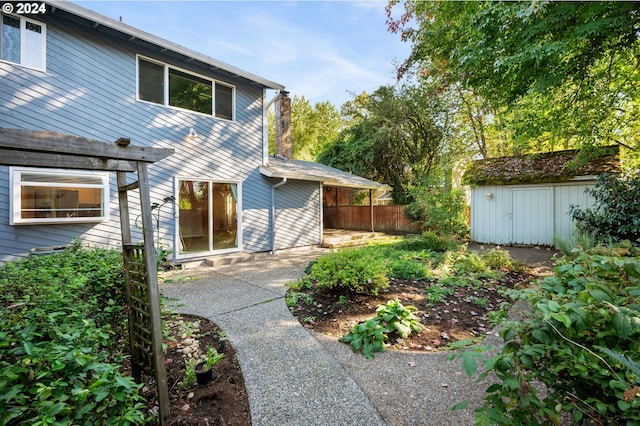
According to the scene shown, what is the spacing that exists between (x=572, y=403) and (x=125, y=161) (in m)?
3.06

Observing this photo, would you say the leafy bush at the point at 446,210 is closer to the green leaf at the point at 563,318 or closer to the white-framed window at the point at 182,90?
the white-framed window at the point at 182,90

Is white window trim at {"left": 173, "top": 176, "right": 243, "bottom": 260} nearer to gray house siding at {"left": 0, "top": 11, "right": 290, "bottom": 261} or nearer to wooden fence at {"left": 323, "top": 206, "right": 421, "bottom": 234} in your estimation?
gray house siding at {"left": 0, "top": 11, "right": 290, "bottom": 261}

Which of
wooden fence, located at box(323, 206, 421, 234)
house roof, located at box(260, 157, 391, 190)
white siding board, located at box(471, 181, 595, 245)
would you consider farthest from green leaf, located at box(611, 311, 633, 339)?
wooden fence, located at box(323, 206, 421, 234)

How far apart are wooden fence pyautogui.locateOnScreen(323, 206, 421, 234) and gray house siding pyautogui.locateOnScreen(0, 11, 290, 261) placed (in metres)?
7.76

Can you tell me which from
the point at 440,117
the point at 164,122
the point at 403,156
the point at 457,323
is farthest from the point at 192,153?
the point at 440,117

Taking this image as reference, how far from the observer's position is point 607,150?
8766 mm

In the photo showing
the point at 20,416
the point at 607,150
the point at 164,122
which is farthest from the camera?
the point at 607,150

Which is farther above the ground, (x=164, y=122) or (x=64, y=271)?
(x=164, y=122)

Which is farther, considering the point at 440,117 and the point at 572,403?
the point at 440,117

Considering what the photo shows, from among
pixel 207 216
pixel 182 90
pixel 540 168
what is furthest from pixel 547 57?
pixel 207 216

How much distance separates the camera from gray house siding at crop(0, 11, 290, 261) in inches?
213

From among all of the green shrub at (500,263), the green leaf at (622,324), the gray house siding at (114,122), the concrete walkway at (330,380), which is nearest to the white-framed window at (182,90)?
the gray house siding at (114,122)

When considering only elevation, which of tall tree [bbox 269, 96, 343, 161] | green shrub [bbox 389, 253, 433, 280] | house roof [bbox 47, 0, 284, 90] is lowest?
green shrub [bbox 389, 253, 433, 280]

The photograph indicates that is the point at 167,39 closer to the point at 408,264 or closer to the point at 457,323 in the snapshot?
the point at 408,264
